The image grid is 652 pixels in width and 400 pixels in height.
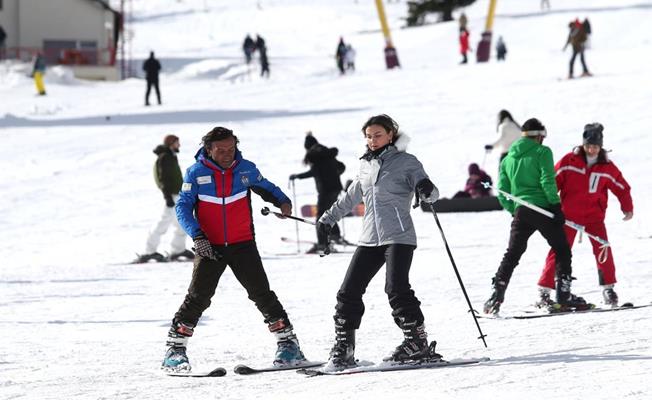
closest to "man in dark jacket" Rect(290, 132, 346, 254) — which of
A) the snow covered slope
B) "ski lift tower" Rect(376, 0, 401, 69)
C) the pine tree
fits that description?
A: the snow covered slope

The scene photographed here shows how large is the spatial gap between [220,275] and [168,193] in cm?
710

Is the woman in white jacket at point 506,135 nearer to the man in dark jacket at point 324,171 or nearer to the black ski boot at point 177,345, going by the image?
the man in dark jacket at point 324,171

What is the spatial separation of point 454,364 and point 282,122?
21541mm

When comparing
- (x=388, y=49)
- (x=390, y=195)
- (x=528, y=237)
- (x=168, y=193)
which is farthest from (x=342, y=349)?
(x=388, y=49)

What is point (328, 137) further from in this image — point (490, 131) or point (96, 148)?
point (96, 148)

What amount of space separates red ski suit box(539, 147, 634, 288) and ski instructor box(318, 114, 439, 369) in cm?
263

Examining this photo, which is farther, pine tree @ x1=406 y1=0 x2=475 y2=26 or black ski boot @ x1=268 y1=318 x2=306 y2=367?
pine tree @ x1=406 y1=0 x2=475 y2=26

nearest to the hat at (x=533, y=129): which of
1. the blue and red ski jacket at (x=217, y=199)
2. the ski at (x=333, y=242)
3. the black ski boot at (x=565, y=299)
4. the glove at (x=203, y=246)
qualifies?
the black ski boot at (x=565, y=299)

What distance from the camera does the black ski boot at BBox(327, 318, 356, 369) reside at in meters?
6.98

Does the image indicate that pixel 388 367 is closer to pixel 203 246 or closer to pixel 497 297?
pixel 203 246

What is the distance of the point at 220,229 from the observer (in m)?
7.15

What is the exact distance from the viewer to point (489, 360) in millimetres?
7066

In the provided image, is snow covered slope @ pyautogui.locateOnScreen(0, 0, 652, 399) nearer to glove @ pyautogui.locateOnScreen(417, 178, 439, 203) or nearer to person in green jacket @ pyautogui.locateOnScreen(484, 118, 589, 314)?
person in green jacket @ pyautogui.locateOnScreen(484, 118, 589, 314)

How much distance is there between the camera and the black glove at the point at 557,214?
892 centimetres
